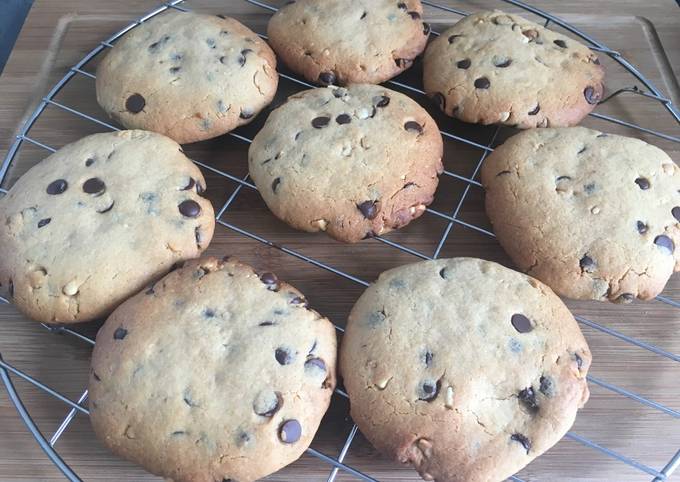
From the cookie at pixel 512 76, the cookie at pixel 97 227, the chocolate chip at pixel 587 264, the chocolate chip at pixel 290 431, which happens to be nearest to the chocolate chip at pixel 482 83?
Result: the cookie at pixel 512 76

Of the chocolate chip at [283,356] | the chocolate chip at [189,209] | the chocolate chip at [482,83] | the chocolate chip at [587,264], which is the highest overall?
the chocolate chip at [482,83]

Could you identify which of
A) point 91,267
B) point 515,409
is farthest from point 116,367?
point 515,409

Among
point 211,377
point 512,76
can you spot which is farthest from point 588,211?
point 211,377

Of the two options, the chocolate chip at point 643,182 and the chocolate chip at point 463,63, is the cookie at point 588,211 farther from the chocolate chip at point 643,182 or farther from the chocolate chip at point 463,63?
the chocolate chip at point 463,63

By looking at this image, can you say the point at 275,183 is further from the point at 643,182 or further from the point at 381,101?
the point at 643,182

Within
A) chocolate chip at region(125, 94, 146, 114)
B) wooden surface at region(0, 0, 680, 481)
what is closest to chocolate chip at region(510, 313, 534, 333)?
wooden surface at region(0, 0, 680, 481)
